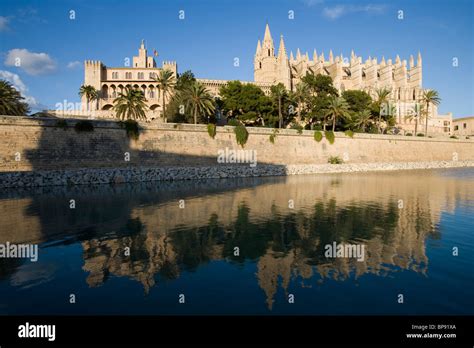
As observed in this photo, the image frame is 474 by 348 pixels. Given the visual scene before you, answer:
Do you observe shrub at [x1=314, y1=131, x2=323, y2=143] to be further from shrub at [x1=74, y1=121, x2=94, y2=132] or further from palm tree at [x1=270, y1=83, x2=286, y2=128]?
shrub at [x1=74, y1=121, x2=94, y2=132]

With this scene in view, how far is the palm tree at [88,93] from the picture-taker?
58.3 meters

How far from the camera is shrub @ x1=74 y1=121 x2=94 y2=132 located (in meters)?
29.4

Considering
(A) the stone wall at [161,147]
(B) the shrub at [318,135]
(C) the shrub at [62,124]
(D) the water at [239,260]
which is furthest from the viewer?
(B) the shrub at [318,135]

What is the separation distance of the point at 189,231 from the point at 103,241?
3.18 m

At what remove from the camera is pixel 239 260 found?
9.20 m

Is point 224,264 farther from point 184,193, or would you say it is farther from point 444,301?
point 184,193

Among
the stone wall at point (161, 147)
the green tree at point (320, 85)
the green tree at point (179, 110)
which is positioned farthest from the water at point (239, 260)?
the green tree at point (320, 85)

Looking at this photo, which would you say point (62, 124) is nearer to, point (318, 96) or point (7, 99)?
point (7, 99)

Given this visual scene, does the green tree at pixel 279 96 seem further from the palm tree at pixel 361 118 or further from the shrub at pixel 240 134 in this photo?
the palm tree at pixel 361 118

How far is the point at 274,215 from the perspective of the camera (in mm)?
15211

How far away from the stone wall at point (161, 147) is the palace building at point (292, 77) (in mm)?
21449

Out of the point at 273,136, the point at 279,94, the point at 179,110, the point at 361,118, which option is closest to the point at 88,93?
the point at 179,110

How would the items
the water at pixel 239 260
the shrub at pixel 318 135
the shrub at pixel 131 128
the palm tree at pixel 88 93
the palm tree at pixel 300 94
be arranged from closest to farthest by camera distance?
the water at pixel 239 260, the shrub at pixel 131 128, the shrub at pixel 318 135, the palm tree at pixel 300 94, the palm tree at pixel 88 93

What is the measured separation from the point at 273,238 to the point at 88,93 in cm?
5857
